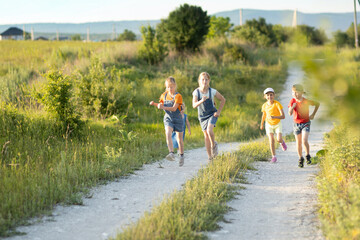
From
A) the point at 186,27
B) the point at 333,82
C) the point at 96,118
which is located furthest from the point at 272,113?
the point at 186,27

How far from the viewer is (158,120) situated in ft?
45.0

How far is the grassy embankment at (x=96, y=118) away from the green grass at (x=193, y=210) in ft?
4.55

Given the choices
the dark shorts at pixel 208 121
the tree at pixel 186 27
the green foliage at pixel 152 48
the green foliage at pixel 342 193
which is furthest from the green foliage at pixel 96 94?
the tree at pixel 186 27

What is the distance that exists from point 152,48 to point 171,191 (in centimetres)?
1675

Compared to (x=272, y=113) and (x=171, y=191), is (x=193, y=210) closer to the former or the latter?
(x=171, y=191)

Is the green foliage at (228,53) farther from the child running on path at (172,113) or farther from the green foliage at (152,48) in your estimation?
the child running on path at (172,113)

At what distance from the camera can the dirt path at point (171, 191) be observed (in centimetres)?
429

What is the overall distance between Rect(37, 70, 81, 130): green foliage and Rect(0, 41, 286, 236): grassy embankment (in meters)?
0.17

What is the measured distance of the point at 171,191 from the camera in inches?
229

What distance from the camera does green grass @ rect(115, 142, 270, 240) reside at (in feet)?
13.1

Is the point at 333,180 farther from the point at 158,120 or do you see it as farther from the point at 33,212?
the point at 158,120

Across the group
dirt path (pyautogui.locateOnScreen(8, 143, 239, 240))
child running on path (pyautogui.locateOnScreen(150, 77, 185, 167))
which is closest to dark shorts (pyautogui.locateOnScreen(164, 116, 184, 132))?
child running on path (pyautogui.locateOnScreen(150, 77, 185, 167))

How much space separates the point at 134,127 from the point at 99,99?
144cm

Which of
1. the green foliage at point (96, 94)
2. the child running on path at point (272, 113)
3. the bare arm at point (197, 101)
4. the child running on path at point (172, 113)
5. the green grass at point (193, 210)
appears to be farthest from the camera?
the green foliage at point (96, 94)
